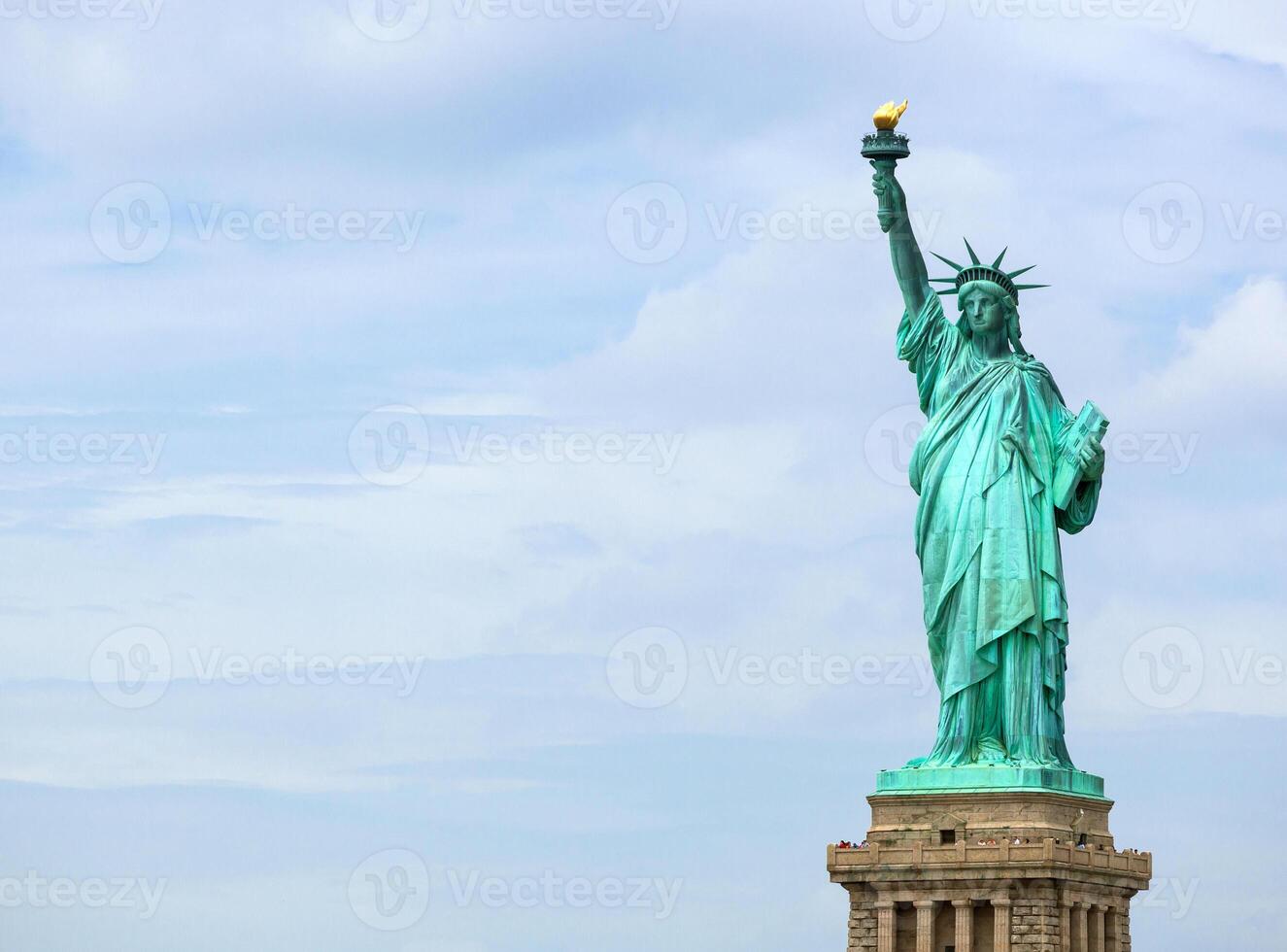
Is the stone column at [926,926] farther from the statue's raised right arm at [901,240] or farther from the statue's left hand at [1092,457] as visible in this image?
the statue's raised right arm at [901,240]

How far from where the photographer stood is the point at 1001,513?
62125 mm

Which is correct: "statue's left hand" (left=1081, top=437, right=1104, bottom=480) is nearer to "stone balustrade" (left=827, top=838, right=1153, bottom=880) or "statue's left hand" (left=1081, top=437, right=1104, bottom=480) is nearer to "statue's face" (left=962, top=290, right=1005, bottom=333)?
"statue's face" (left=962, top=290, right=1005, bottom=333)

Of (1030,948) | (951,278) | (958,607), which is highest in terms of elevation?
(951,278)

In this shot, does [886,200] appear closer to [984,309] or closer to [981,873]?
[984,309]

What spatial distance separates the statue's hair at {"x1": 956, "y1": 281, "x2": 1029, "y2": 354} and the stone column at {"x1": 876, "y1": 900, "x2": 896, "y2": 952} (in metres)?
9.23

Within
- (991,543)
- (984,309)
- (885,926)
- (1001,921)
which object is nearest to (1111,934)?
(1001,921)

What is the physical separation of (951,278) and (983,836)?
9207 millimetres

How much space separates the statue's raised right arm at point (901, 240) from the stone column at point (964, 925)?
9.69m

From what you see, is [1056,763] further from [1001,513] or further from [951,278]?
[951,278]

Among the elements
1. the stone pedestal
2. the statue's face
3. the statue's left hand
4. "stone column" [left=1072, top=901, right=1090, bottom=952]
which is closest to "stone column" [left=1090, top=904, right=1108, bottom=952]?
the stone pedestal

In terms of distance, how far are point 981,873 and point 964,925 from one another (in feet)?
2.75

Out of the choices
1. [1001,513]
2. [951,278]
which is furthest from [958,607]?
[951,278]

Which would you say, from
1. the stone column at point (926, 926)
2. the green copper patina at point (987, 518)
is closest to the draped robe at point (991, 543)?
the green copper patina at point (987, 518)

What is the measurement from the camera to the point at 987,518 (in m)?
62.2
